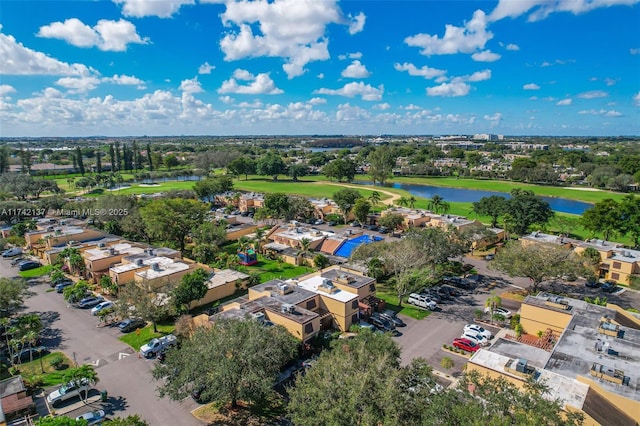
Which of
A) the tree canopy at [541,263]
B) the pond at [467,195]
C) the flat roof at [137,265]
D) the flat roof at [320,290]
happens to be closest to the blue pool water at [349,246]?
the flat roof at [320,290]

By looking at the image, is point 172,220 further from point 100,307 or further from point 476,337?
point 476,337

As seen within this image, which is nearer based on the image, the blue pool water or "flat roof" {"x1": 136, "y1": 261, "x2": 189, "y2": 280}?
"flat roof" {"x1": 136, "y1": 261, "x2": 189, "y2": 280}

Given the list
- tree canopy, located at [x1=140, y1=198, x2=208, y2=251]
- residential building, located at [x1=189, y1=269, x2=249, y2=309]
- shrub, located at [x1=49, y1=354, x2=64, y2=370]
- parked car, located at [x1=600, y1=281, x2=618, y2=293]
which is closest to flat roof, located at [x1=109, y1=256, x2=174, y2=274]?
residential building, located at [x1=189, y1=269, x2=249, y2=309]

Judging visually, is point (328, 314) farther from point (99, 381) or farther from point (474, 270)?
point (474, 270)

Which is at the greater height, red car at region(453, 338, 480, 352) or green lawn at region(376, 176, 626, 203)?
green lawn at region(376, 176, 626, 203)

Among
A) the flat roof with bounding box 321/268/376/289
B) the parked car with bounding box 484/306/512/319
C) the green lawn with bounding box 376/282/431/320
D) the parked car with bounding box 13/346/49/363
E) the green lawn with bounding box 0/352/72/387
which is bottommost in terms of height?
the green lawn with bounding box 0/352/72/387

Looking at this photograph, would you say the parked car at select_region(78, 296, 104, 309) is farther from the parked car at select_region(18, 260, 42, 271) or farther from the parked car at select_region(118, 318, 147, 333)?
the parked car at select_region(18, 260, 42, 271)

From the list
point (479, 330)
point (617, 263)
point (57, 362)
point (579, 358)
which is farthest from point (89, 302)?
point (617, 263)
